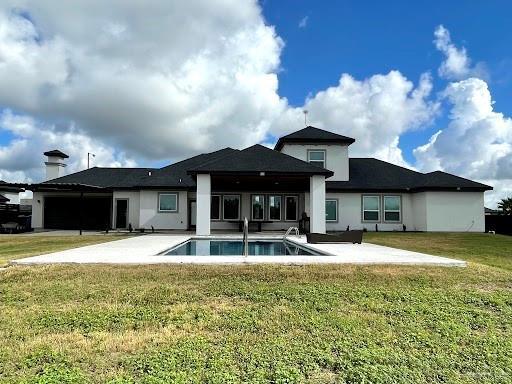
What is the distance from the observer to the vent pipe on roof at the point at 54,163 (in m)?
30.6

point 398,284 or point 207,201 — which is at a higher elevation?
point 207,201

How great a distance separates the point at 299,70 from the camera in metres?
20.0

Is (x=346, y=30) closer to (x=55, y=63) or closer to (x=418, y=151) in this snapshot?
(x=55, y=63)

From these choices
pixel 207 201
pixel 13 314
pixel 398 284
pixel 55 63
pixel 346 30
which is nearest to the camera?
pixel 13 314

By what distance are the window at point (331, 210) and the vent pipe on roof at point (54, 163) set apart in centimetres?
2201

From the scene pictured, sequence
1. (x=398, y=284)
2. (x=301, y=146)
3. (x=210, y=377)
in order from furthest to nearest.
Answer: (x=301, y=146)
(x=398, y=284)
(x=210, y=377)

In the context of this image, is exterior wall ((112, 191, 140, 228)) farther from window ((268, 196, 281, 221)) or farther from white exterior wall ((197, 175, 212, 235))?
window ((268, 196, 281, 221))

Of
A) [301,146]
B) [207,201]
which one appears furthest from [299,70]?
[207,201]

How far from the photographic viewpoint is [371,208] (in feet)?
85.9

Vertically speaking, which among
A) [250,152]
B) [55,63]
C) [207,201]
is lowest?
[207,201]

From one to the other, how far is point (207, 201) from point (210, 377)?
16.0m

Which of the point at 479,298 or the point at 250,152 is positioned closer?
the point at 479,298

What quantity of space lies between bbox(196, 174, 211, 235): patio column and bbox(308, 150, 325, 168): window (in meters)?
9.74

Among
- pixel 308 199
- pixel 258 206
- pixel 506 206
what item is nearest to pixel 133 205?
pixel 258 206
